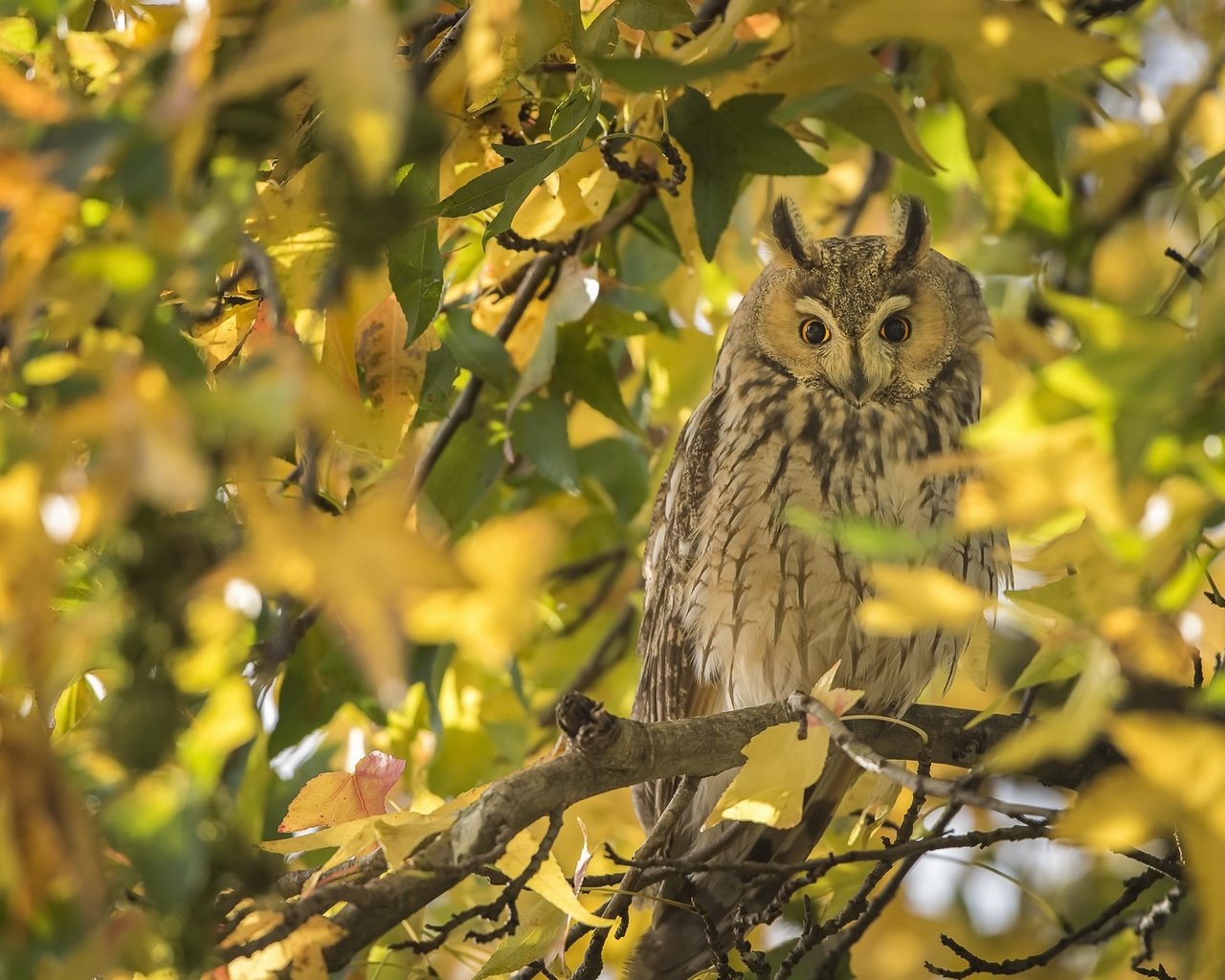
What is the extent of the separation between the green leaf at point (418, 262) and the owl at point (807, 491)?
780 mm

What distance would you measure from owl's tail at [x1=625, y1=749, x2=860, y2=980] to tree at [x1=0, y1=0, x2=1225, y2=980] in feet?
0.31

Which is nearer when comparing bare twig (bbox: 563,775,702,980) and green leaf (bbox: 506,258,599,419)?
bare twig (bbox: 563,775,702,980)

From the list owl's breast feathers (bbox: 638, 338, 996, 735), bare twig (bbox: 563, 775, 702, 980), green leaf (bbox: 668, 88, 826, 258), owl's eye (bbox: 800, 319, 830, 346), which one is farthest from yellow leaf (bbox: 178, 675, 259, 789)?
owl's eye (bbox: 800, 319, 830, 346)

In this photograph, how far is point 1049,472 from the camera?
0.67 m

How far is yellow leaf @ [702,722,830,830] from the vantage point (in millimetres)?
1164

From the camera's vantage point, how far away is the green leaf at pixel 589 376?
1.93 metres

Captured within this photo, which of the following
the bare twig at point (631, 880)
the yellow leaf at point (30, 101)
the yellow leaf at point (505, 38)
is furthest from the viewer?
the bare twig at point (631, 880)

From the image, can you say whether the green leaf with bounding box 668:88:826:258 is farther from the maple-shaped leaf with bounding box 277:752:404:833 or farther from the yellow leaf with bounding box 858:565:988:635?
the yellow leaf with bounding box 858:565:988:635

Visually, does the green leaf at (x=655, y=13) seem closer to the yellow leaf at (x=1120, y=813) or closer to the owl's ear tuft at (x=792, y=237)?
the yellow leaf at (x=1120, y=813)

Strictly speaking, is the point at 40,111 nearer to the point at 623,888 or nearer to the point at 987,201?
the point at 623,888

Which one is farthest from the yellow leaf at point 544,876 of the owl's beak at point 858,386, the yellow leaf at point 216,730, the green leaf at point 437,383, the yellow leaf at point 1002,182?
the yellow leaf at point 1002,182

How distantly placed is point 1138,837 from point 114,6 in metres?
1.27

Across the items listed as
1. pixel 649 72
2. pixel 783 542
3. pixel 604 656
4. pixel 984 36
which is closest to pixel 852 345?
pixel 783 542

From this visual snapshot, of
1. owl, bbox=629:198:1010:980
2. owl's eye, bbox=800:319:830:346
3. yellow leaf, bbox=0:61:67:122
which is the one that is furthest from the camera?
owl's eye, bbox=800:319:830:346
